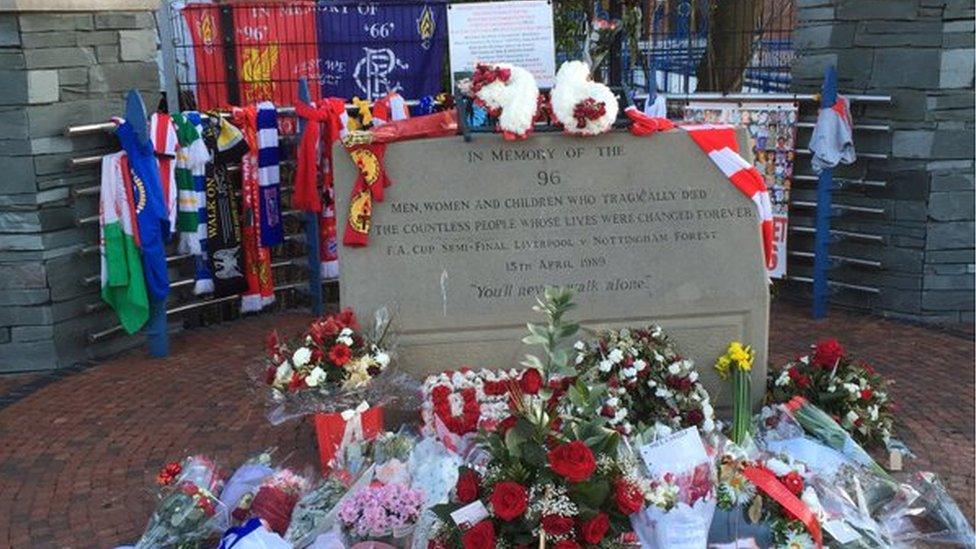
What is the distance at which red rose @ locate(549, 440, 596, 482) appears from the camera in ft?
10.6

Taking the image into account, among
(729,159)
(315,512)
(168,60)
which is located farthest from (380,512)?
(168,60)

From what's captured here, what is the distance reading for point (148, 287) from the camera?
23.6 feet

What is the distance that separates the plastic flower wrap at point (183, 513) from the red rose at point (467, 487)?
130cm

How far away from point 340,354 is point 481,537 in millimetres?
1907

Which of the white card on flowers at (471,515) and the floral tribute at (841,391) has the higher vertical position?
the white card on flowers at (471,515)

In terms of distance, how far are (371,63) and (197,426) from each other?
579 cm

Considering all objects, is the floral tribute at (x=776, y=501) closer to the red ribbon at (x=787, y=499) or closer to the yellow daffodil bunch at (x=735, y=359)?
the red ribbon at (x=787, y=499)

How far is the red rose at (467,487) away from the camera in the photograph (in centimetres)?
350

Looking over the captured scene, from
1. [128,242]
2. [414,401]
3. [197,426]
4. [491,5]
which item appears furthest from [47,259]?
[491,5]

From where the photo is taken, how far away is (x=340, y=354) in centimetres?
500

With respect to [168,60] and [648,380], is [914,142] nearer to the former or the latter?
[648,380]

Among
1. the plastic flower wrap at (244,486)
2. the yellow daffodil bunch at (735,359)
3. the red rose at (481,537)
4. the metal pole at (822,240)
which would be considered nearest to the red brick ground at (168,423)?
the metal pole at (822,240)

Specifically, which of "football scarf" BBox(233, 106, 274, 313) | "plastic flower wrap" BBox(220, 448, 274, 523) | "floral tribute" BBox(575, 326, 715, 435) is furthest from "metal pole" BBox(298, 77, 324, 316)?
"plastic flower wrap" BBox(220, 448, 274, 523)

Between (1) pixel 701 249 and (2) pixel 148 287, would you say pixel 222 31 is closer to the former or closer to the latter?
(2) pixel 148 287
